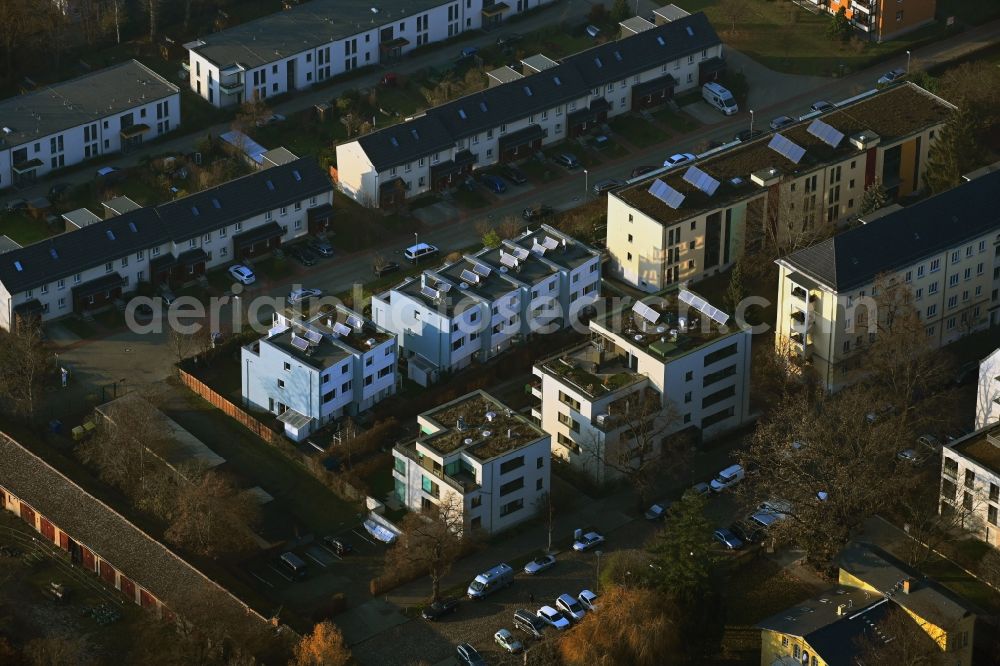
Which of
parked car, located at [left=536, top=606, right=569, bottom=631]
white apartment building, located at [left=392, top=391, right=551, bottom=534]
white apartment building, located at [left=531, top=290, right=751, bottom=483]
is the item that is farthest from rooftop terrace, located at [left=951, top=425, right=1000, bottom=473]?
parked car, located at [left=536, top=606, right=569, bottom=631]

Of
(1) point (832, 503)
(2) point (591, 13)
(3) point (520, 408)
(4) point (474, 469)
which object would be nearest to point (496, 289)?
(3) point (520, 408)

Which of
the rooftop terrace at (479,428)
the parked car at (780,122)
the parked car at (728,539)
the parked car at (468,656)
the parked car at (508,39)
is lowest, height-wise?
the parked car at (468,656)

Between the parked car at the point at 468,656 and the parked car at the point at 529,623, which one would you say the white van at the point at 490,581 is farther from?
the parked car at the point at 468,656

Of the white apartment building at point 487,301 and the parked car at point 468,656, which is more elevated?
the white apartment building at point 487,301

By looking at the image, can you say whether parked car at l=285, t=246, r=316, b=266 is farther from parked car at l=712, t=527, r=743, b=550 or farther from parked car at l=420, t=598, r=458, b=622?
parked car at l=712, t=527, r=743, b=550

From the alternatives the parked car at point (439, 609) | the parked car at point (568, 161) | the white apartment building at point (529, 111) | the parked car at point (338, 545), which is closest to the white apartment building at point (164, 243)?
the white apartment building at point (529, 111)

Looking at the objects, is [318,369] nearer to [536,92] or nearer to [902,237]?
[902,237]

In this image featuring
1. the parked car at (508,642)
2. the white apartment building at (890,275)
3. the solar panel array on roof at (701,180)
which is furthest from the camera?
the solar panel array on roof at (701,180)
